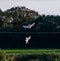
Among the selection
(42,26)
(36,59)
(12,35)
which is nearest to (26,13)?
(42,26)

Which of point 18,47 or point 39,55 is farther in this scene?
point 18,47

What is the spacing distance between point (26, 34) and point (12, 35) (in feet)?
2.80

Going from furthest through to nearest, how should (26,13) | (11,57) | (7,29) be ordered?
(26,13) → (7,29) → (11,57)

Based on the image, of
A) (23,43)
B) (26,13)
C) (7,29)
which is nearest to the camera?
(23,43)

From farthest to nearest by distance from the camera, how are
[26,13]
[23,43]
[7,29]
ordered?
[26,13] → [7,29] → [23,43]

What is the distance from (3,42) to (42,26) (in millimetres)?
5324

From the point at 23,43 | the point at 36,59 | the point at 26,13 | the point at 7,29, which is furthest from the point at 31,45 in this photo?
the point at 26,13

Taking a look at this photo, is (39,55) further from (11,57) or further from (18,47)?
(18,47)

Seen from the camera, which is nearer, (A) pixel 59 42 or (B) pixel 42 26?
(A) pixel 59 42

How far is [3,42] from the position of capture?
25016 mm

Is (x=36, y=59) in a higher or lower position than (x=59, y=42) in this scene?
higher

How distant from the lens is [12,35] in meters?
25.4

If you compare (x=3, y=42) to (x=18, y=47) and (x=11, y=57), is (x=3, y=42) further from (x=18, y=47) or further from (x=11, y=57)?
(x=11, y=57)

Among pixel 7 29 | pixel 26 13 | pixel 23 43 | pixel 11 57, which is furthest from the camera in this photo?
pixel 26 13
